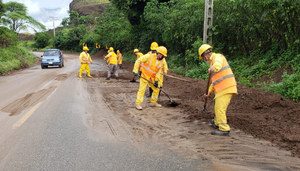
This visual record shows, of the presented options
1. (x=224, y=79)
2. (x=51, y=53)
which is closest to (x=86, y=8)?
(x=51, y=53)

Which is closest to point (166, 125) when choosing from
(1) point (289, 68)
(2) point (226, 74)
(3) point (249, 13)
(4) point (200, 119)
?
(4) point (200, 119)

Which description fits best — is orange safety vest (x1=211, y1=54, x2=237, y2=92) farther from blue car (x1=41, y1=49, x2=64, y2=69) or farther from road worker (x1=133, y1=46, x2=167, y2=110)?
blue car (x1=41, y1=49, x2=64, y2=69)

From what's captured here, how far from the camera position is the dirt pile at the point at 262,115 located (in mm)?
4516

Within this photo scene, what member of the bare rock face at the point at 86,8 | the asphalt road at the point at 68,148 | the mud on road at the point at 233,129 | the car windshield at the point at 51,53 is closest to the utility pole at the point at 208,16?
the mud on road at the point at 233,129

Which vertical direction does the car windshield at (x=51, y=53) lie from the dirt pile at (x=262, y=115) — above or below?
above

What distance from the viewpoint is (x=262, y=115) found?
229 inches

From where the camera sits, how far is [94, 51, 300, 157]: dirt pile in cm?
452

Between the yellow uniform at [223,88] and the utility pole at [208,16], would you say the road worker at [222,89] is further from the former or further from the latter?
the utility pole at [208,16]

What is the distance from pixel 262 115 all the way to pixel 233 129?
3.92 ft

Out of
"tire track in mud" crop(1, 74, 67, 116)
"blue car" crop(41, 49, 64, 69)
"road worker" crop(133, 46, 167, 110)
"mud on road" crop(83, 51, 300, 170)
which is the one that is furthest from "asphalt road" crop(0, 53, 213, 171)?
"blue car" crop(41, 49, 64, 69)

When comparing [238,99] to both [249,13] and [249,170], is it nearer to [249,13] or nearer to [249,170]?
[249,170]

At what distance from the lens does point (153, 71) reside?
23.1 feet

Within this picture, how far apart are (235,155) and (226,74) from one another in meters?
1.68

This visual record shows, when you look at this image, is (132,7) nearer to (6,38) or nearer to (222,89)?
(6,38)
